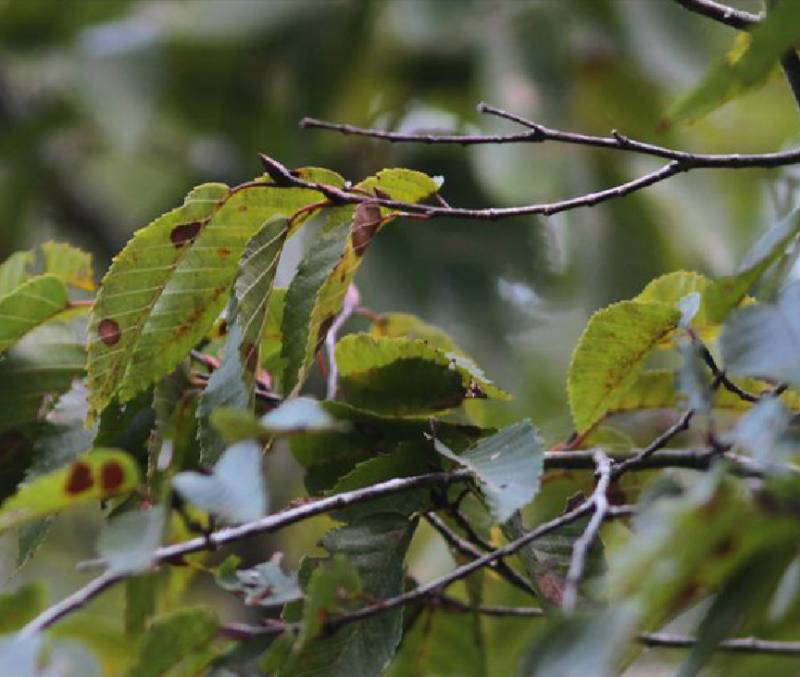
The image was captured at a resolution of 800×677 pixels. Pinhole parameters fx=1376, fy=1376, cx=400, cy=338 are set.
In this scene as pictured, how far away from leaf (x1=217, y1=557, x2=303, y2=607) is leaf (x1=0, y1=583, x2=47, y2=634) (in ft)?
0.25

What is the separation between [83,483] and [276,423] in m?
0.07

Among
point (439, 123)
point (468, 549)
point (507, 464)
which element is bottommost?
point (439, 123)

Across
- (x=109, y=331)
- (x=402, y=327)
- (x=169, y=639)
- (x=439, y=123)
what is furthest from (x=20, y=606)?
(x=439, y=123)

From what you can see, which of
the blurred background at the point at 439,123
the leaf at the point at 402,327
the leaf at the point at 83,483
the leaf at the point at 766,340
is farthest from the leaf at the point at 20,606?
the blurred background at the point at 439,123

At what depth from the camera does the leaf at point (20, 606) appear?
52 centimetres

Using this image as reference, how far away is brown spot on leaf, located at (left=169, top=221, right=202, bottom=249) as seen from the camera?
25.6 inches

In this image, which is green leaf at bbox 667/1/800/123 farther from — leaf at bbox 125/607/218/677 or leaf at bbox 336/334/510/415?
leaf at bbox 125/607/218/677

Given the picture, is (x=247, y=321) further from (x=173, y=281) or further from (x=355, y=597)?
(x=355, y=597)

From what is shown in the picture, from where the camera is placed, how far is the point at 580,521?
0.65m

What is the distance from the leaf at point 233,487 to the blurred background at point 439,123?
1.34 meters

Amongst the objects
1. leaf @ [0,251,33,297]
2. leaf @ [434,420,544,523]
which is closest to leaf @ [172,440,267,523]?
leaf @ [434,420,544,523]

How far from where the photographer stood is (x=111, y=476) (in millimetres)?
499

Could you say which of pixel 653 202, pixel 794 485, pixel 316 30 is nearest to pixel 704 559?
pixel 794 485

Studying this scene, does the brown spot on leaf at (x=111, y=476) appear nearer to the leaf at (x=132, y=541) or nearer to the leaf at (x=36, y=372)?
the leaf at (x=132, y=541)
